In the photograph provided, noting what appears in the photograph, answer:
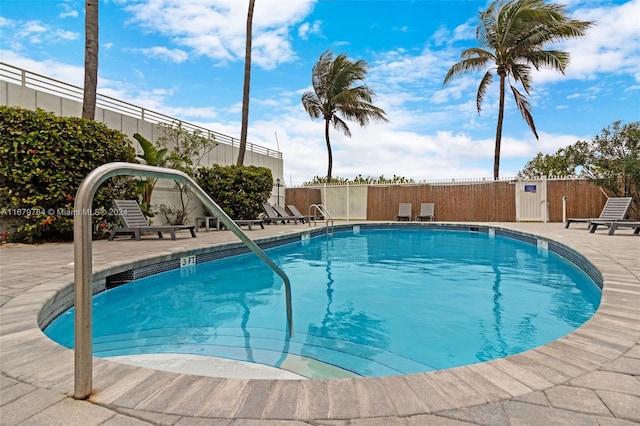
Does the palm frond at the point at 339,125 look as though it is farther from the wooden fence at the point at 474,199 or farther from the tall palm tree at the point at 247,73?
the tall palm tree at the point at 247,73

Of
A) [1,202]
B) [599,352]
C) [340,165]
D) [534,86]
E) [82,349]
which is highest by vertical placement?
[534,86]

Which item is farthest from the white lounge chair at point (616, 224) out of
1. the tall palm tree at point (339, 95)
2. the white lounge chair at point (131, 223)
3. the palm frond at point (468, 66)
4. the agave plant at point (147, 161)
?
the tall palm tree at point (339, 95)

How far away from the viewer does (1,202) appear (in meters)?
7.65

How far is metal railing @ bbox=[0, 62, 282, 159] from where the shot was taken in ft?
27.2

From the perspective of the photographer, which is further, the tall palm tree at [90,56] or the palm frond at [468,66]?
the palm frond at [468,66]

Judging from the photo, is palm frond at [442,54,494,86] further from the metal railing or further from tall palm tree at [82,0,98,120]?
tall palm tree at [82,0,98,120]

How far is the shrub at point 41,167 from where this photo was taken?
23.9 feet

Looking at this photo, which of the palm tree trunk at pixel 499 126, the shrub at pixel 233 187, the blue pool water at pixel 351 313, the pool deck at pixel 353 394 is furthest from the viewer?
the palm tree trunk at pixel 499 126

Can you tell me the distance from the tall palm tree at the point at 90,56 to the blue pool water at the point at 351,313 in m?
5.09

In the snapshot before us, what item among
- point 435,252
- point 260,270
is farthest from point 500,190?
point 260,270

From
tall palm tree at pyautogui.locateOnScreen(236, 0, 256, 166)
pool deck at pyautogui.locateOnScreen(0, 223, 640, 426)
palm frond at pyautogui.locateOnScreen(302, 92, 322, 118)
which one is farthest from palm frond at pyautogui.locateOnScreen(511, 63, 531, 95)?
pool deck at pyautogui.locateOnScreen(0, 223, 640, 426)

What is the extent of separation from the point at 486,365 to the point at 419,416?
2.21 feet

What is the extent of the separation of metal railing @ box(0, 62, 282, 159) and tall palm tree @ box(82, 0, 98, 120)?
1.27m

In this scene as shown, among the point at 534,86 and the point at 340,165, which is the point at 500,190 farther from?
the point at 340,165
